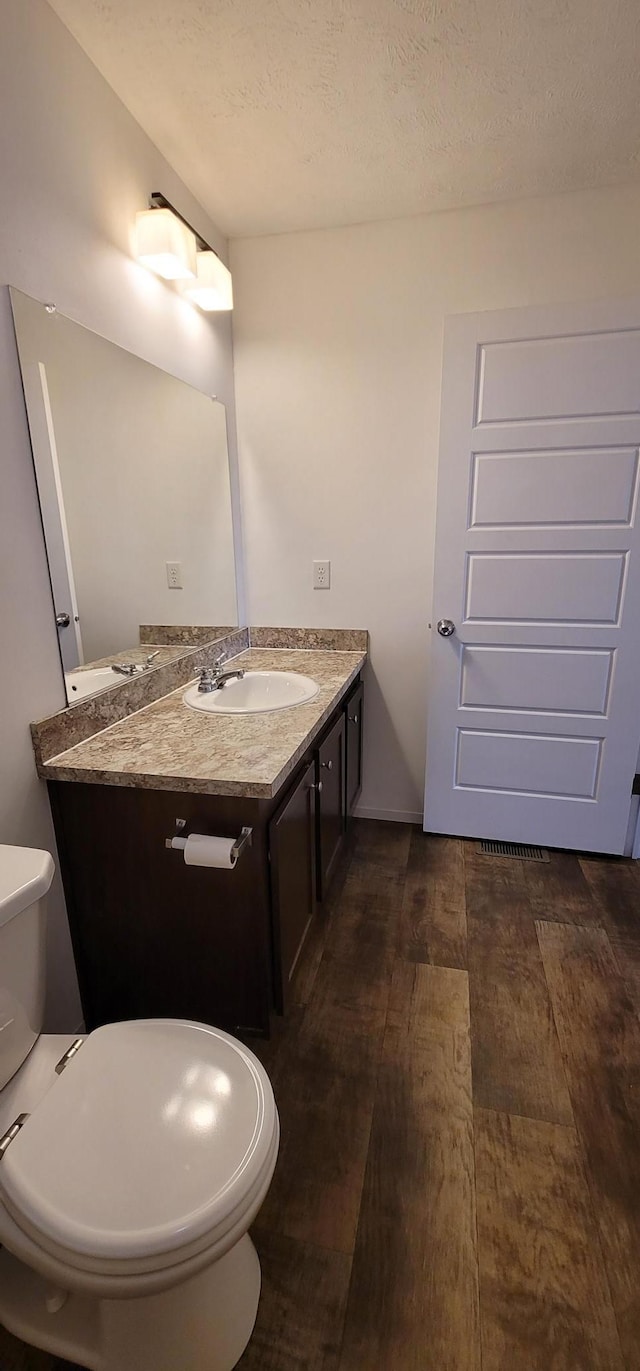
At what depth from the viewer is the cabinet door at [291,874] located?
136cm

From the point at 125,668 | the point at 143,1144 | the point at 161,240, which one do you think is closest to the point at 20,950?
the point at 143,1144

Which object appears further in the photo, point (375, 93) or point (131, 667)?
point (131, 667)

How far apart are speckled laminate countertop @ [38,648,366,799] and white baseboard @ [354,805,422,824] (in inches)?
40.2

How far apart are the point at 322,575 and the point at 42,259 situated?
139cm

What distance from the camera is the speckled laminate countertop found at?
48.8 inches

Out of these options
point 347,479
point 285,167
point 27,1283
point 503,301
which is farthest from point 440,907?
point 285,167

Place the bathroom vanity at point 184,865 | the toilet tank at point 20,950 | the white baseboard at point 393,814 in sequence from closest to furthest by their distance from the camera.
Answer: the toilet tank at point 20,950 < the bathroom vanity at point 184,865 < the white baseboard at point 393,814

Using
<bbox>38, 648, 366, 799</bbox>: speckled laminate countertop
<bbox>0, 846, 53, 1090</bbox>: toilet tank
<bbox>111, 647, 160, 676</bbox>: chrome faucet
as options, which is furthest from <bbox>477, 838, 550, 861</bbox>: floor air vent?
<bbox>0, 846, 53, 1090</bbox>: toilet tank

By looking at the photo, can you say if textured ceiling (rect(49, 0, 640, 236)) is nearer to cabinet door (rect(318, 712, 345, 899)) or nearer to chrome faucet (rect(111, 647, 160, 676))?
chrome faucet (rect(111, 647, 160, 676))

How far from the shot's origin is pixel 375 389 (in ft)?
7.21

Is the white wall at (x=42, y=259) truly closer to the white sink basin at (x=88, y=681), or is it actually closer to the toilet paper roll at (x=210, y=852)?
the white sink basin at (x=88, y=681)

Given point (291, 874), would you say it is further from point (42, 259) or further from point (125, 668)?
point (42, 259)

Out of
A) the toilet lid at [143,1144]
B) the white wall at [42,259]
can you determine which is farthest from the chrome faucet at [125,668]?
the toilet lid at [143,1144]

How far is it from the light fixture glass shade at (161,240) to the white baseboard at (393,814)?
213 centimetres
